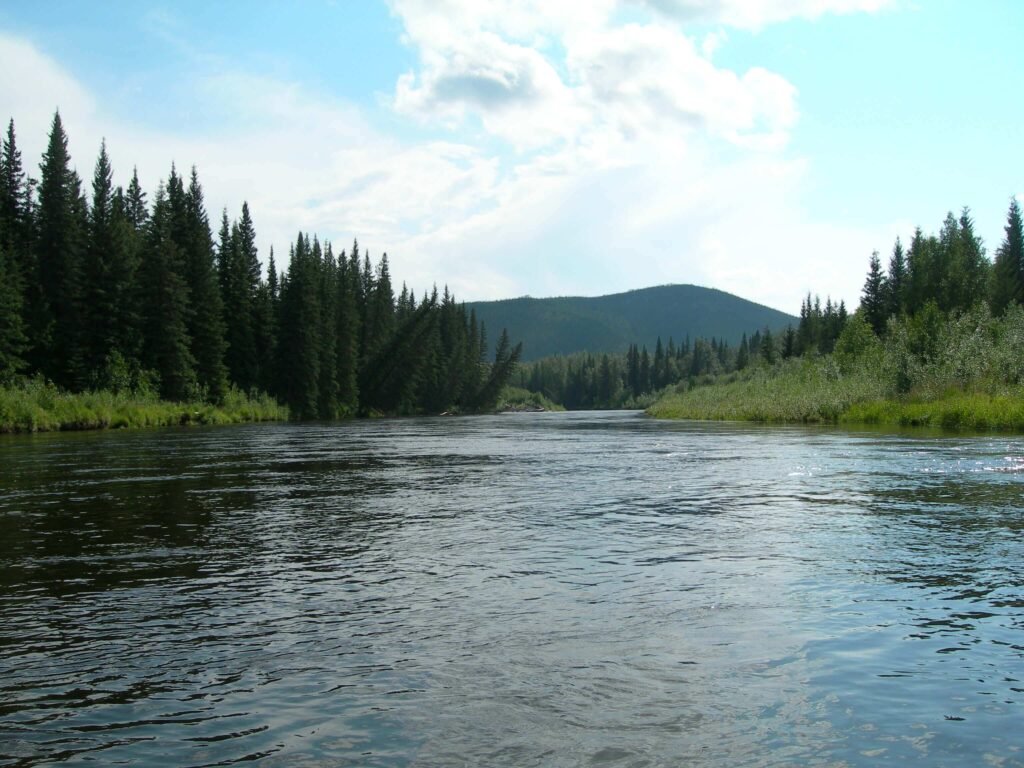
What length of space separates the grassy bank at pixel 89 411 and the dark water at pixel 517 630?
31682 millimetres

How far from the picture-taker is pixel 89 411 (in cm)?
4822

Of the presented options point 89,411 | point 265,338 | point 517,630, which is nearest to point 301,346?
point 265,338

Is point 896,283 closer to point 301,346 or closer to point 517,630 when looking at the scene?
point 301,346

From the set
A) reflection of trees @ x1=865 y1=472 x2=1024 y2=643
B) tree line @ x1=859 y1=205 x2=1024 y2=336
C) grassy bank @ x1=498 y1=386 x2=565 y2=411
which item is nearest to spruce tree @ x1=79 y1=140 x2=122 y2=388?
reflection of trees @ x1=865 y1=472 x2=1024 y2=643

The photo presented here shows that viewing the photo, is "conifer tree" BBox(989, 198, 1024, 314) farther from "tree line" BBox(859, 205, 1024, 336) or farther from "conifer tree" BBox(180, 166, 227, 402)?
"conifer tree" BBox(180, 166, 227, 402)

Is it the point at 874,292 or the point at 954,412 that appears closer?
the point at 954,412

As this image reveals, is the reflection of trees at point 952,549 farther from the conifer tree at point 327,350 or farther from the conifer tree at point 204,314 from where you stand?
the conifer tree at point 327,350

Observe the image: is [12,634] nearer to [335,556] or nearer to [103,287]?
[335,556]

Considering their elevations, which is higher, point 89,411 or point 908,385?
point 908,385

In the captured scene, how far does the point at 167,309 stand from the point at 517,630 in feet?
210

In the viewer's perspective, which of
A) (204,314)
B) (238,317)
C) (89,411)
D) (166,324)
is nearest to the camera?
(89,411)

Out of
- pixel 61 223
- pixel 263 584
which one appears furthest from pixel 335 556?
pixel 61 223

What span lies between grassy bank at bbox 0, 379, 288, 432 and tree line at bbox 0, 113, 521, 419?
262cm

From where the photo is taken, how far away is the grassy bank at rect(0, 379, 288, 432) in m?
42.7
